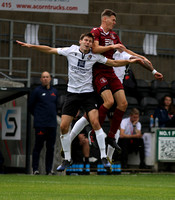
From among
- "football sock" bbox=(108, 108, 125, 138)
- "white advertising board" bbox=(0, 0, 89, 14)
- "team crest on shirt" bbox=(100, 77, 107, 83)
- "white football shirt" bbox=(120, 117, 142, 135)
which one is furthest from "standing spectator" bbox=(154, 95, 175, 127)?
"team crest on shirt" bbox=(100, 77, 107, 83)

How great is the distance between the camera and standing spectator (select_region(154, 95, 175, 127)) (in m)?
16.1

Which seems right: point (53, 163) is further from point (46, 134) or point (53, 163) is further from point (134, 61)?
point (134, 61)

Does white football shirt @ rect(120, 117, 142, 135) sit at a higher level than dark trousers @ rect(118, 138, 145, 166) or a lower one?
higher

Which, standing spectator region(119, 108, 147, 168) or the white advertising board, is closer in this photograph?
standing spectator region(119, 108, 147, 168)

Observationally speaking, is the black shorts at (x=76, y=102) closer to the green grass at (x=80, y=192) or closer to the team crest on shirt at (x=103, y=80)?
the team crest on shirt at (x=103, y=80)

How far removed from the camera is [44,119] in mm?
14578

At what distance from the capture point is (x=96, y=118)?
10703 millimetres

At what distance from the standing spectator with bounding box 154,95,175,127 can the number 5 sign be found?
3466 mm

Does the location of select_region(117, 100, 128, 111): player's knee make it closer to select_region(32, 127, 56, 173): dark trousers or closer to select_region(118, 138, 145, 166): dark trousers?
select_region(32, 127, 56, 173): dark trousers

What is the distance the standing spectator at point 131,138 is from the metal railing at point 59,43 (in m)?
3.23

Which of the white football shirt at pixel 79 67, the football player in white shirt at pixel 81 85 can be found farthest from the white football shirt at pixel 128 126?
the white football shirt at pixel 79 67

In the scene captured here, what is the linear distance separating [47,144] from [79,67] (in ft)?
13.6

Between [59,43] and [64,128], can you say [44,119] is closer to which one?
[64,128]

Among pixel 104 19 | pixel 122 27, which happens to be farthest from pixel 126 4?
pixel 104 19
